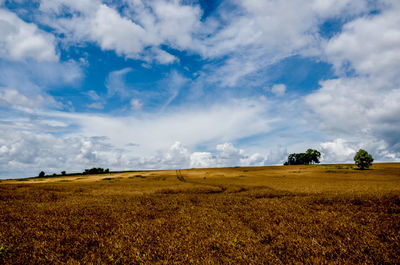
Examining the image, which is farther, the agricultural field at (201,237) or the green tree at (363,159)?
the green tree at (363,159)

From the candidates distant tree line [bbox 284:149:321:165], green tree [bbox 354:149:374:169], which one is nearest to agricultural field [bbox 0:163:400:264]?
green tree [bbox 354:149:374:169]

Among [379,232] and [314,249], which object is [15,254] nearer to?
[314,249]

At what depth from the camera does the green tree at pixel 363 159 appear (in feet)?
196

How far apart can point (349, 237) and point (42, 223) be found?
9.50 m

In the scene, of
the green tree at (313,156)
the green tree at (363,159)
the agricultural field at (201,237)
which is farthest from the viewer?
the green tree at (313,156)

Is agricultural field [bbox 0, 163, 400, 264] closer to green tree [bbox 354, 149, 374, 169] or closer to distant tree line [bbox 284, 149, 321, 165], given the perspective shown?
green tree [bbox 354, 149, 374, 169]

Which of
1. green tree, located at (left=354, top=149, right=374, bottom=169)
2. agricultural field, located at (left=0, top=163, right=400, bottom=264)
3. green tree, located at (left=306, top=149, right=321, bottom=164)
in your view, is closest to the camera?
agricultural field, located at (left=0, top=163, right=400, bottom=264)

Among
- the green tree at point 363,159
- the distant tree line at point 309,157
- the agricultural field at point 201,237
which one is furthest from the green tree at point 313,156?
the agricultural field at point 201,237

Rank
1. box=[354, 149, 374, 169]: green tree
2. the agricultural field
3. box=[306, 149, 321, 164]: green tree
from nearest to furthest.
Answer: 1. the agricultural field
2. box=[354, 149, 374, 169]: green tree
3. box=[306, 149, 321, 164]: green tree

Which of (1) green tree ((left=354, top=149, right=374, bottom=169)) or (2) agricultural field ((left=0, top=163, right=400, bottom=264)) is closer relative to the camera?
(2) agricultural field ((left=0, top=163, right=400, bottom=264))

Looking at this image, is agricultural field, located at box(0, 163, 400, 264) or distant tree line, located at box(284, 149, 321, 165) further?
distant tree line, located at box(284, 149, 321, 165)

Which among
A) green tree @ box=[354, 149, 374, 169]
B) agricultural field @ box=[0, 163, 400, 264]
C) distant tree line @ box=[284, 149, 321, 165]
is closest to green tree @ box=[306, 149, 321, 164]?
distant tree line @ box=[284, 149, 321, 165]

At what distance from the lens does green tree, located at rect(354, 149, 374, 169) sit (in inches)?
2356

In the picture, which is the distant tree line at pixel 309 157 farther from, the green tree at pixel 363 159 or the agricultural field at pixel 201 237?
the agricultural field at pixel 201 237
